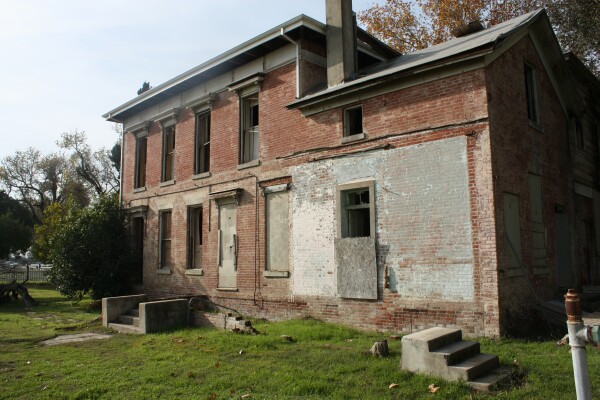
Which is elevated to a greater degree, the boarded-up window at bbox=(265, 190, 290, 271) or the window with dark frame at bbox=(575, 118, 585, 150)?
the window with dark frame at bbox=(575, 118, 585, 150)

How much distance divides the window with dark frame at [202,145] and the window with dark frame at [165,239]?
8.04ft

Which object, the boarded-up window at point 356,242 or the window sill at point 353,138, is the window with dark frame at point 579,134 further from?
the boarded-up window at point 356,242

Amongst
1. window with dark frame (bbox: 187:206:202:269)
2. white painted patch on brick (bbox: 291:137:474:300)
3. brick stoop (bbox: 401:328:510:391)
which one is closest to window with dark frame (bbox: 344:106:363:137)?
white painted patch on brick (bbox: 291:137:474:300)

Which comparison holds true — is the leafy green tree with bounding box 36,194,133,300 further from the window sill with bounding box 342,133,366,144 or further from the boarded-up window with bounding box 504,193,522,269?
the boarded-up window with bounding box 504,193,522,269

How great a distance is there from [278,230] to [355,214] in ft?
8.48

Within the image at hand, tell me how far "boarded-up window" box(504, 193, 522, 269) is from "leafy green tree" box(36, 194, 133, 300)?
14.0 metres

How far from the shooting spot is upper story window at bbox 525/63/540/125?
12.4 meters

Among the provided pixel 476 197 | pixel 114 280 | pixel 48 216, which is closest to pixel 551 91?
pixel 476 197

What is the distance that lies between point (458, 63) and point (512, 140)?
219 centimetres

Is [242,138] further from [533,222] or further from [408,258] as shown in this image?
[533,222]

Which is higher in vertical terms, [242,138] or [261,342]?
[242,138]

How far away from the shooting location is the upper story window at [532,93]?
12422mm

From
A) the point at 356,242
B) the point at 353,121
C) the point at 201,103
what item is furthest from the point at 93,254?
the point at 353,121

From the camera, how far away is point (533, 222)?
37.1ft
